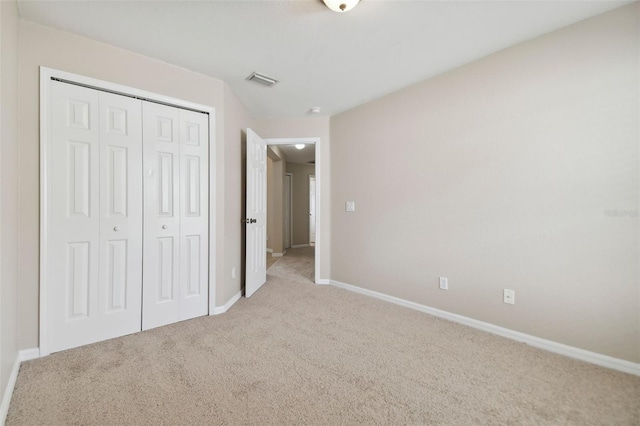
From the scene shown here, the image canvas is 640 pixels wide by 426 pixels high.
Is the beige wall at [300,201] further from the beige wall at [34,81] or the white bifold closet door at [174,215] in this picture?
the beige wall at [34,81]

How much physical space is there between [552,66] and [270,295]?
3.41 meters

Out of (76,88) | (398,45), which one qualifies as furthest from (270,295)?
(398,45)

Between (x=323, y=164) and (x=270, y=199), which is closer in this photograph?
(x=323, y=164)

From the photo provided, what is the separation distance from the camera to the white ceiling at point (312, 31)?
168 cm

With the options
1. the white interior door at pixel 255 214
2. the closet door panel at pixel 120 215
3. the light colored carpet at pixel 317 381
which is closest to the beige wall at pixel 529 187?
the light colored carpet at pixel 317 381

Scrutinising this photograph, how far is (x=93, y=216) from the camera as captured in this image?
2012mm

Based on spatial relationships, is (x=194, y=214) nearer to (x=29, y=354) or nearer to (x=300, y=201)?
(x=29, y=354)

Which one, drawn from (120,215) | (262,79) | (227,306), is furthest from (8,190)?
(262,79)

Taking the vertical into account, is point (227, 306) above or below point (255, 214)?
below

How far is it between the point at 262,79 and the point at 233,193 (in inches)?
48.6

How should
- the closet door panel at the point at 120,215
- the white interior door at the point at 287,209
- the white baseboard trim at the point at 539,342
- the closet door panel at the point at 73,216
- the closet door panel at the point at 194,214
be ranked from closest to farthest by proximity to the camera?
1. the white baseboard trim at the point at 539,342
2. the closet door panel at the point at 73,216
3. the closet door panel at the point at 120,215
4. the closet door panel at the point at 194,214
5. the white interior door at the point at 287,209

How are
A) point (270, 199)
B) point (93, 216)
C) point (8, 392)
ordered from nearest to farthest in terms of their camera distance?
point (8, 392) < point (93, 216) < point (270, 199)

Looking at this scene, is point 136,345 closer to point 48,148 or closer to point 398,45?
point 48,148

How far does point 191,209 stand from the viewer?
8.20 feet
